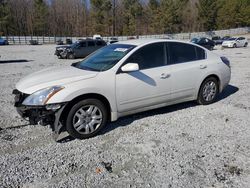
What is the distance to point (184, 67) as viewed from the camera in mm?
5148

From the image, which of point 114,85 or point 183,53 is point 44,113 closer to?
point 114,85

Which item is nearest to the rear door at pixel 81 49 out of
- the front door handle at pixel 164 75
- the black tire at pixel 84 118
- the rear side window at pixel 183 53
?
the rear side window at pixel 183 53

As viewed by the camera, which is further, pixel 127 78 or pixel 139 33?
pixel 139 33

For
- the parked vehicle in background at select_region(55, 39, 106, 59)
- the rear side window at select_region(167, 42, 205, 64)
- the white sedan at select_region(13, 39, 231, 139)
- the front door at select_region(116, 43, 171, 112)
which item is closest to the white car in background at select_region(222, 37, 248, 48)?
the parked vehicle in background at select_region(55, 39, 106, 59)

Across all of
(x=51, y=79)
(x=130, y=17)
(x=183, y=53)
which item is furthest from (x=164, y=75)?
(x=130, y=17)

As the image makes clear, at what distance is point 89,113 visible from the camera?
4133mm

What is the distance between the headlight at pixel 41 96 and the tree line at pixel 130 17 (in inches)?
2680

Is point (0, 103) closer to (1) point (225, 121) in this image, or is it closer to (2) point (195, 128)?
(2) point (195, 128)

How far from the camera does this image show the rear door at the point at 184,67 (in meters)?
5.03

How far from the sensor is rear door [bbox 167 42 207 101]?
503 cm

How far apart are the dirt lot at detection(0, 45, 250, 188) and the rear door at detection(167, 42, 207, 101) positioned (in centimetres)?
51

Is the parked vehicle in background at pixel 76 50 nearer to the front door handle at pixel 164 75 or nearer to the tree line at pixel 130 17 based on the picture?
the front door handle at pixel 164 75

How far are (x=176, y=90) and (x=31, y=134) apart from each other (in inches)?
115

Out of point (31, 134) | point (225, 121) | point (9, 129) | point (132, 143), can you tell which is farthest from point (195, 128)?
point (9, 129)
